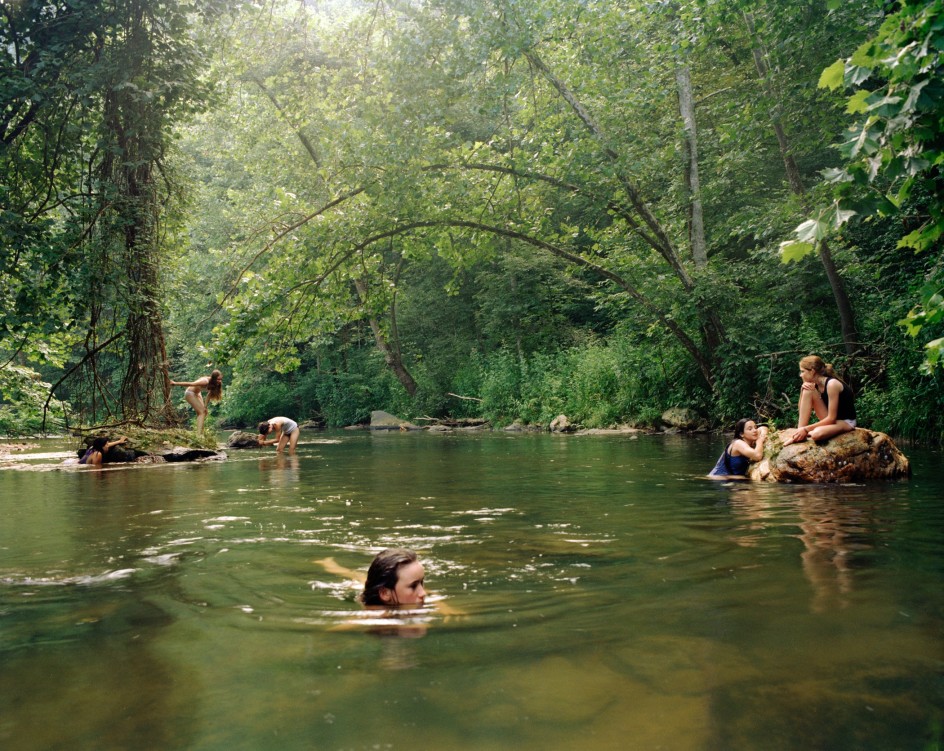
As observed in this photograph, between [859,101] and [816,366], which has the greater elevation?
[859,101]

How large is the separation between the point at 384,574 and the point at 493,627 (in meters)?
1.03

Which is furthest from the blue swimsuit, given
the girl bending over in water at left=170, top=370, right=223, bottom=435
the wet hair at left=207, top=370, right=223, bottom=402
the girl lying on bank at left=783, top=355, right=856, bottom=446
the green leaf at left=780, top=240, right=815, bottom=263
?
the wet hair at left=207, top=370, right=223, bottom=402

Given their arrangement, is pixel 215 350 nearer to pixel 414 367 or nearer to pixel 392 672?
pixel 392 672

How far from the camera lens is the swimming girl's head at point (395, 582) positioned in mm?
5250

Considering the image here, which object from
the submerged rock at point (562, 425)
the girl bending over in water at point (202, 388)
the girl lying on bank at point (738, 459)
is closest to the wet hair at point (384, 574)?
the girl lying on bank at point (738, 459)

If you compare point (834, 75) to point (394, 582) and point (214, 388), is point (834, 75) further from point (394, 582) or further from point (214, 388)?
point (214, 388)

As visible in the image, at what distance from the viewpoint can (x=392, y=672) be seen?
3754mm

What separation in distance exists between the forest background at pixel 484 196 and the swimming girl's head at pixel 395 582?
4660 mm

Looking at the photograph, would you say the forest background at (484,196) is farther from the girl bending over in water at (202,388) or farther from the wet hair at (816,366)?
the wet hair at (816,366)

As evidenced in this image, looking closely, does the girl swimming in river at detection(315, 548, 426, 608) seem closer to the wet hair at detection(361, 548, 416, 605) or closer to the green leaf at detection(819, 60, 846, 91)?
the wet hair at detection(361, 548, 416, 605)

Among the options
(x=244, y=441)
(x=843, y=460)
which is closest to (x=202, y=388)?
(x=244, y=441)

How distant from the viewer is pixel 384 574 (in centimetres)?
529

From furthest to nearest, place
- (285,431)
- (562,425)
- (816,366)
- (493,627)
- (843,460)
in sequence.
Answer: (562,425) → (285,431) → (816,366) → (843,460) → (493,627)

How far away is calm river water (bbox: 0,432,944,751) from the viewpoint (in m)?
3.07
